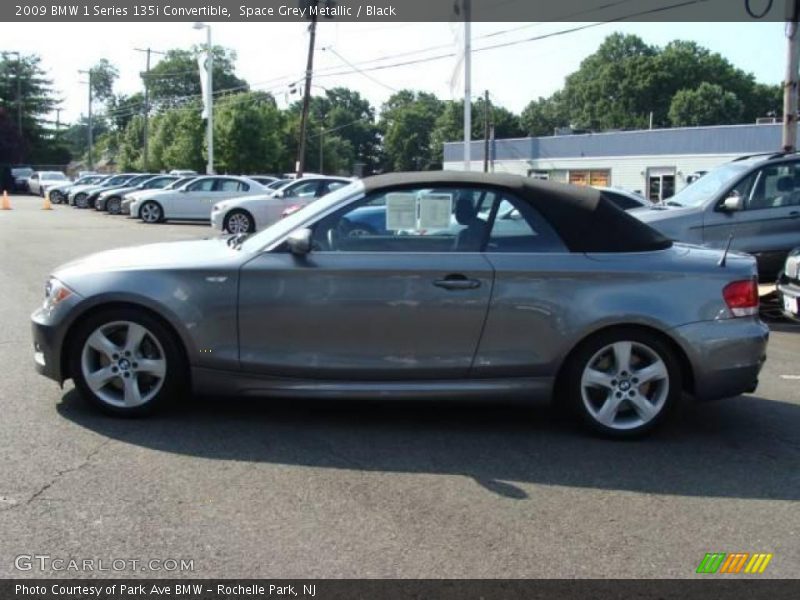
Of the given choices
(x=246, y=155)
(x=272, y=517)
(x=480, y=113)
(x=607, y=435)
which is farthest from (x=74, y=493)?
(x=480, y=113)

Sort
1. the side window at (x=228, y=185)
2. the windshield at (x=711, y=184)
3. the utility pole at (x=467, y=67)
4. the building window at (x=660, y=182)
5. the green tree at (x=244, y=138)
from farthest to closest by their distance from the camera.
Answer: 1. the green tree at (x=244, y=138)
2. the building window at (x=660, y=182)
3. the side window at (x=228, y=185)
4. the utility pole at (x=467, y=67)
5. the windshield at (x=711, y=184)

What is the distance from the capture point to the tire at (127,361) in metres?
5.10

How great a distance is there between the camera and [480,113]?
114312 millimetres

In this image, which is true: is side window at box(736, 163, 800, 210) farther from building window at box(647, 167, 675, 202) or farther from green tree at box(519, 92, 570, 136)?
green tree at box(519, 92, 570, 136)

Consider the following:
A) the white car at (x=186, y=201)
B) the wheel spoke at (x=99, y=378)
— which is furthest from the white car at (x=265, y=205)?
the wheel spoke at (x=99, y=378)

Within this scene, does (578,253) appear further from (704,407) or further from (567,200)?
(704,407)

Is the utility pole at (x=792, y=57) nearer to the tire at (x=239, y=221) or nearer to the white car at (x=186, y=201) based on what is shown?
the tire at (x=239, y=221)

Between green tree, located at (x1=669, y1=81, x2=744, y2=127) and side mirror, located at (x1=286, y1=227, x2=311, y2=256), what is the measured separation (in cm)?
10040

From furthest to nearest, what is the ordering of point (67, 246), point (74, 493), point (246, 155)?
1. point (246, 155)
2. point (67, 246)
3. point (74, 493)

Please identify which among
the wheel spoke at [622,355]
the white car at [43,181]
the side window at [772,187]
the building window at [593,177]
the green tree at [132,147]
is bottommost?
the wheel spoke at [622,355]

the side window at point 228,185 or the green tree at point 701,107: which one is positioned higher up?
the green tree at point 701,107

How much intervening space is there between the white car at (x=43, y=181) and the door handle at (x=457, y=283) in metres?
45.1

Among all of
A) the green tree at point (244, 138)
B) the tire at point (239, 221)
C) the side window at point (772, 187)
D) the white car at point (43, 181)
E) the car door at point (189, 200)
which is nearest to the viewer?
the side window at point (772, 187)
